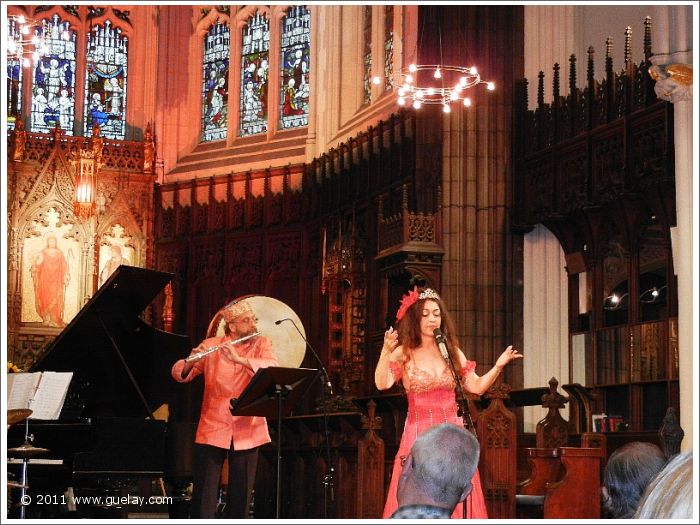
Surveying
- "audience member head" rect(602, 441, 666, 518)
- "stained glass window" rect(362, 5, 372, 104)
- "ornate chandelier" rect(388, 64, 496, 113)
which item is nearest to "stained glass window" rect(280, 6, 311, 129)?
"stained glass window" rect(362, 5, 372, 104)

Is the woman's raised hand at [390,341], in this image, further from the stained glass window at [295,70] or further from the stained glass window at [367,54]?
the stained glass window at [295,70]

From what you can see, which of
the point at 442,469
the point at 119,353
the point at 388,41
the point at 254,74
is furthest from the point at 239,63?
the point at 442,469

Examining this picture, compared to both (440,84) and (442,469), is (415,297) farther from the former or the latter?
(440,84)

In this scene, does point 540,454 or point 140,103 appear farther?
point 140,103

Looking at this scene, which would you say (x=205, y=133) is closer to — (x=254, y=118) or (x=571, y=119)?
(x=254, y=118)

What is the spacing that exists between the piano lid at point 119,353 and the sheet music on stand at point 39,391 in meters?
1.10

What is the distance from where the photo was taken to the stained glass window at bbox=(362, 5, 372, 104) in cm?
1778

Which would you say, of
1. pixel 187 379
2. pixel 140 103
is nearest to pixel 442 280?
pixel 187 379

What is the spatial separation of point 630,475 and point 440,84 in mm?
10628

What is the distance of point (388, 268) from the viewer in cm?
1361

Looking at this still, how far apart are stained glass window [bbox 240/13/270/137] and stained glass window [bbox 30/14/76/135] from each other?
3016mm

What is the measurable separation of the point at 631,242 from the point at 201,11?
428 inches

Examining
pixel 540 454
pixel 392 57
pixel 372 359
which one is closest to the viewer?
pixel 540 454

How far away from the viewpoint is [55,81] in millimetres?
20266
